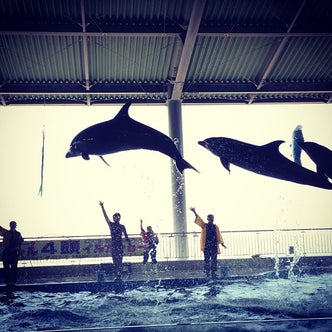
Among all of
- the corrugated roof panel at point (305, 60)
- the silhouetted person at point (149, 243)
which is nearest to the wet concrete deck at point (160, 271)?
the silhouetted person at point (149, 243)

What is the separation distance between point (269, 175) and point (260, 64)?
10.4m

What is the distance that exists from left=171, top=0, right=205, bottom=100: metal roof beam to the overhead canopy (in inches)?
1.4

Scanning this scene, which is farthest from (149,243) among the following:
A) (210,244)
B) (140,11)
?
(140,11)

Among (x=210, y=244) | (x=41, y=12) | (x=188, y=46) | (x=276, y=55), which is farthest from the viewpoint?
(x=276, y=55)

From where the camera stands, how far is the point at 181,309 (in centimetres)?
671

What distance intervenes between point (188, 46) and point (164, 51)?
56.1 inches

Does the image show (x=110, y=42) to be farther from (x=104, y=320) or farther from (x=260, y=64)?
(x=104, y=320)

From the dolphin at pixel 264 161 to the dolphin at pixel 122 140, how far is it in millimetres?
571

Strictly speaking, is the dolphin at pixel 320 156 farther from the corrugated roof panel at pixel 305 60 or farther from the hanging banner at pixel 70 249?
the corrugated roof panel at pixel 305 60

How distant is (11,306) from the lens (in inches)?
280

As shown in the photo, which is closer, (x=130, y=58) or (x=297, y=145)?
(x=297, y=145)

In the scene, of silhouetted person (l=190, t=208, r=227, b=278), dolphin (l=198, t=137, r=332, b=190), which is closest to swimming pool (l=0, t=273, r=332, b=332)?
silhouetted person (l=190, t=208, r=227, b=278)

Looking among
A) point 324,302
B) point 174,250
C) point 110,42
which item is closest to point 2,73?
point 110,42

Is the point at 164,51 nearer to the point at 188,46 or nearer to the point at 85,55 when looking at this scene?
the point at 188,46
